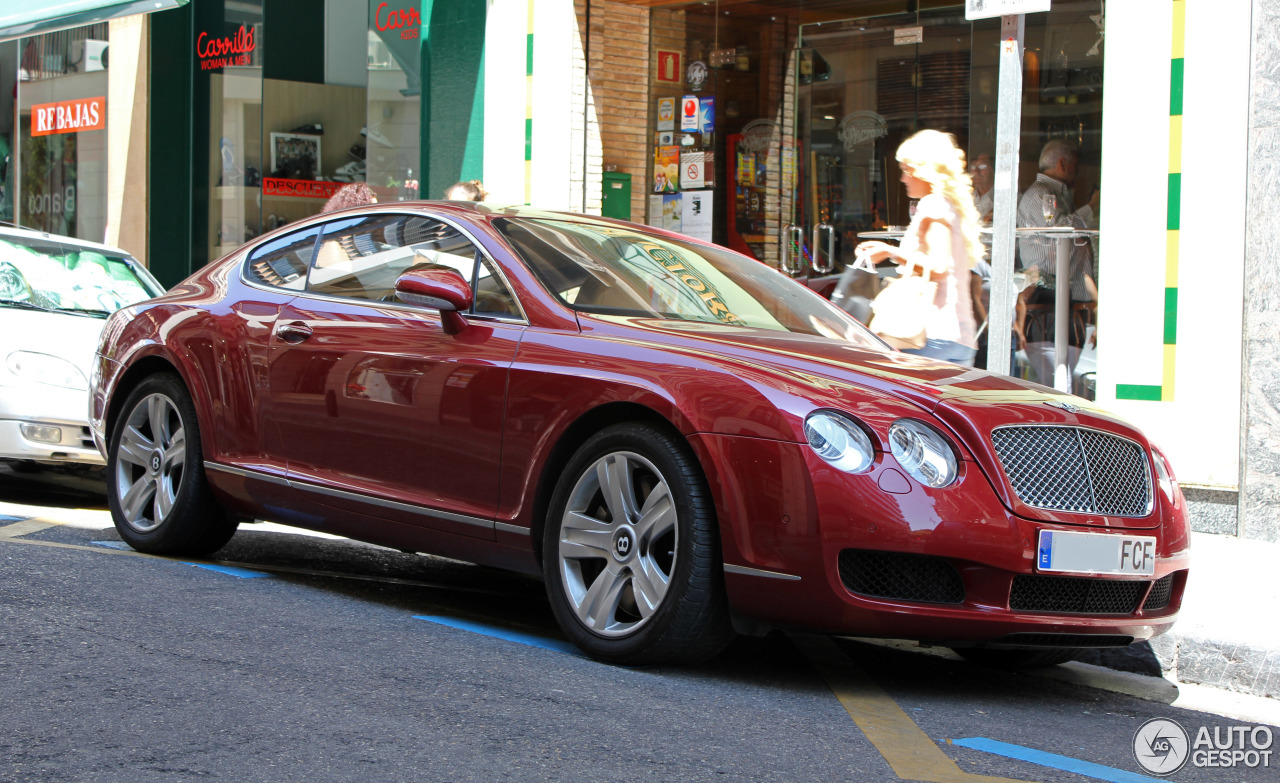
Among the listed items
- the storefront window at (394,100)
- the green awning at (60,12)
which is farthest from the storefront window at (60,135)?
the storefront window at (394,100)

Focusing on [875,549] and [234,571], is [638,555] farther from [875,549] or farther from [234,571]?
[234,571]

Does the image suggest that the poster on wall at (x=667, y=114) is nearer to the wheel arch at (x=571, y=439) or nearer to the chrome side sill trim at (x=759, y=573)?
the wheel arch at (x=571, y=439)

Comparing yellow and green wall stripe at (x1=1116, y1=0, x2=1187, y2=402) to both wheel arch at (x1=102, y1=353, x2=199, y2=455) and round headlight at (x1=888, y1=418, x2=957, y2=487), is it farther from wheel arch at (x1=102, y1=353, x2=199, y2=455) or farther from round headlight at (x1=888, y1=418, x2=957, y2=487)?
wheel arch at (x1=102, y1=353, x2=199, y2=455)

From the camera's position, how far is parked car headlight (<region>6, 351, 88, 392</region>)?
780cm

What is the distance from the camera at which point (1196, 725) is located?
4340mm

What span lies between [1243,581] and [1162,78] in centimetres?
326

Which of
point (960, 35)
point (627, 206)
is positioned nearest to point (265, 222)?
point (627, 206)

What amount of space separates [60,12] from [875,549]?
14614 millimetres

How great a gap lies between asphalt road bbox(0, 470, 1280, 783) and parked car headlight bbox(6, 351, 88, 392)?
233 centimetres

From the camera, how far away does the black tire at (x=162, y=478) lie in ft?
19.5

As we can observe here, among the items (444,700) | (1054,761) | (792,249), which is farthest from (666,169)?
(1054,761)

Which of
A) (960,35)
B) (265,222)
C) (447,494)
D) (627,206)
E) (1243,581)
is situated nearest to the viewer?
(447,494)

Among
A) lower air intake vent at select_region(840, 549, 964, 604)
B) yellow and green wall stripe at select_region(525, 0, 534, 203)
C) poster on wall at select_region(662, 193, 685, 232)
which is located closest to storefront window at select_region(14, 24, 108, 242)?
yellow and green wall stripe at select_region(525, 0, 534, 203)

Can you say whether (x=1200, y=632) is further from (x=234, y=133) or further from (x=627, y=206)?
(x=234, y=133)
